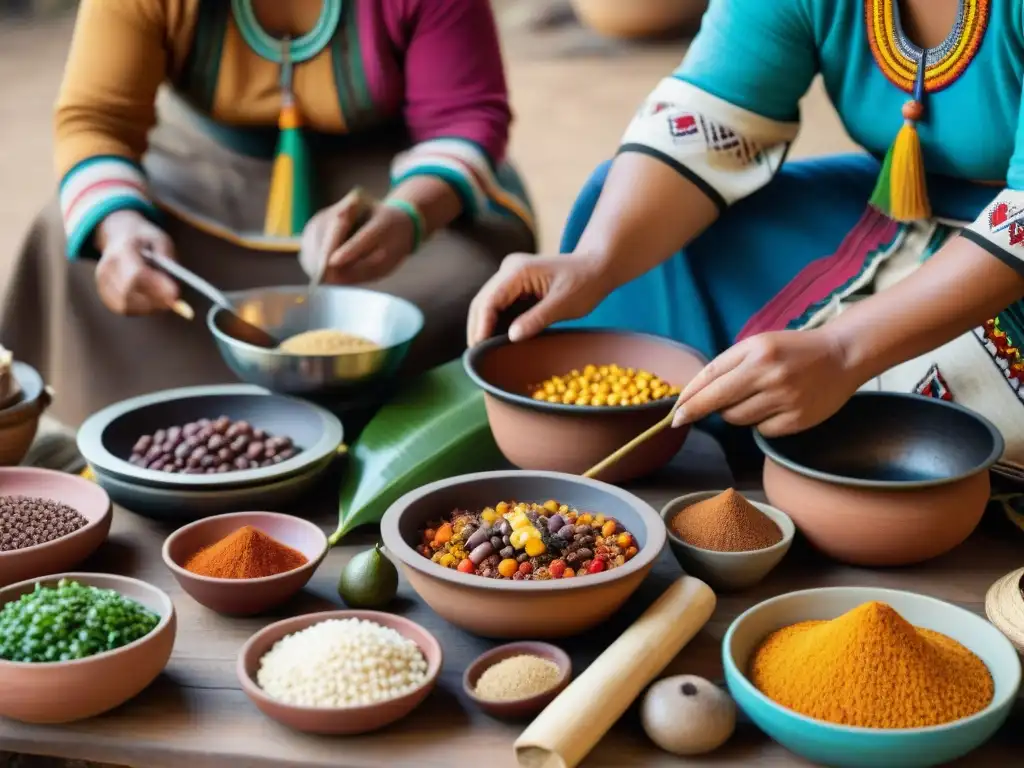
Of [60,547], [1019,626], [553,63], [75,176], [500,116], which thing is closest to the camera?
[1019,626]

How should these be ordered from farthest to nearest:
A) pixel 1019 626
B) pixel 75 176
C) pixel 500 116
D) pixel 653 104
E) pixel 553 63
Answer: pixel 553 63 → pixel 500 116 → pixel 75 176 → pixel 653 104 → pixel 1019 626

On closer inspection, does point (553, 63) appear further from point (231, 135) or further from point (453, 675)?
point (453, 675)

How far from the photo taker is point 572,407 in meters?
1.53

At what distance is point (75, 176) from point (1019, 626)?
181cm

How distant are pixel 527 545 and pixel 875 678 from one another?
1.25ft

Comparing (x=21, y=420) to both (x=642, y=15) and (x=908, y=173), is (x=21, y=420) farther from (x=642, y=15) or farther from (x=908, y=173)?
(x=642, y=15)

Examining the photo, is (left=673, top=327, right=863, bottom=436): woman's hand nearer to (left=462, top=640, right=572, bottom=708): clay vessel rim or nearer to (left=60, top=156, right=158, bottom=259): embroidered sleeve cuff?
(left=462, top=640, right=572, bottom=708): clay vessel rim

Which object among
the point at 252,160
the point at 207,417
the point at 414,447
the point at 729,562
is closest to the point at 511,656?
the point at 729,562

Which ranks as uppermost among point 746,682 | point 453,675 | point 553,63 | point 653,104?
point 653,104

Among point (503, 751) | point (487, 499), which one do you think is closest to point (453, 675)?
point (503, 751)

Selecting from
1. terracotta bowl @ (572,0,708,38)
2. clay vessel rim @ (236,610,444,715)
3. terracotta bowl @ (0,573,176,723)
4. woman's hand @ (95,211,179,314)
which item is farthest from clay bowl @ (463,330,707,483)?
terracotta bowl @ (572,0,708,38)

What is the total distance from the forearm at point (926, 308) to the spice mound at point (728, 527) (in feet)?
0.71

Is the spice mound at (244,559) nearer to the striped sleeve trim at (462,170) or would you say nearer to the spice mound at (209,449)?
the spice mound at (209,449)

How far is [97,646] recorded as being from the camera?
1156 millimetres
